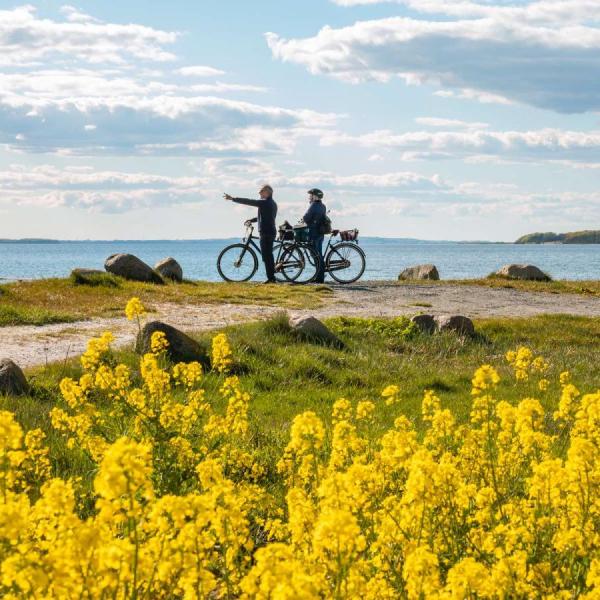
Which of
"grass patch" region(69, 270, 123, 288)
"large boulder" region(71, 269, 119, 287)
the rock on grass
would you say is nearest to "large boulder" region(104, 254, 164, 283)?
"large boulder" region(71, 269, 119, 287)

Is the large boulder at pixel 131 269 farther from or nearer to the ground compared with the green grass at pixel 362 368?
farther from the ground

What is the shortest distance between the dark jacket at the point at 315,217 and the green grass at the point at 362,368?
379 inches

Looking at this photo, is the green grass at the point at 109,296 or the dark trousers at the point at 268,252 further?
the dark trousers at the point at 268,252

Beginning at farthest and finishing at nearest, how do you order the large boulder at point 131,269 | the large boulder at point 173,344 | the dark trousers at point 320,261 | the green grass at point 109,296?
1. the dark trousers at point 320,261
2. the large boulder at point 131,269
3. the green grass at point 109,296
4. the large boulder at point 173,344

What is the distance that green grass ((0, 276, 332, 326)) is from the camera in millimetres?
16625

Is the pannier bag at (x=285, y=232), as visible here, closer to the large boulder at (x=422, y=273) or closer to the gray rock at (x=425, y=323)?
the large boulder at (x=422, y=273)

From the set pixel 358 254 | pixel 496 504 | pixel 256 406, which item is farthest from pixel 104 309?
pixel 496 504

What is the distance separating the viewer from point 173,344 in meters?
12.0

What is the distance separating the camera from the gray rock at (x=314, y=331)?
1416cm

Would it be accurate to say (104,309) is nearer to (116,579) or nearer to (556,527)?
(556,527)

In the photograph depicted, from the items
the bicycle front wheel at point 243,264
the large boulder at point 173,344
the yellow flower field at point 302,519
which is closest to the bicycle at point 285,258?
the bicycle front wheel at point 243,264

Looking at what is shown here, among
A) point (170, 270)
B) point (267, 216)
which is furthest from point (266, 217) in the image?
point (170, 270)

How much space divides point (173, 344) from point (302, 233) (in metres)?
13.9

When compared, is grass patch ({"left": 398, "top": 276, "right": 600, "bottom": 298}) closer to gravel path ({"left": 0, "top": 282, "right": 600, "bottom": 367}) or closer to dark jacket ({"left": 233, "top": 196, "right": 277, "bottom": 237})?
gravel path ({"left": 0, "top": 282, "right": 600, "bottom": 367})
